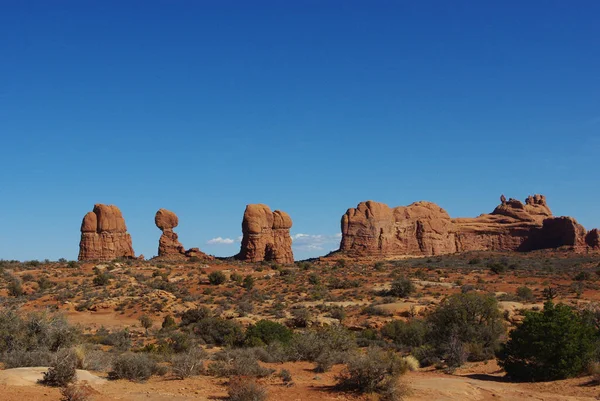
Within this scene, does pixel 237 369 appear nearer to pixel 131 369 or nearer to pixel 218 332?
pixel 131 369

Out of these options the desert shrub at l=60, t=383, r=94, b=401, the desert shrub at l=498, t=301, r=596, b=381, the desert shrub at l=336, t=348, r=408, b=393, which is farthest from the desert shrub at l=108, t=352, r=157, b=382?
the desert shrub at l=498, t=301, r=596, b=381

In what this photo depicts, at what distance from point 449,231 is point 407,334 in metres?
69.0

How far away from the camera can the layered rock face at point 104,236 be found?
60.2 m

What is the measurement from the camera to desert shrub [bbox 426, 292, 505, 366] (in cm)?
1841

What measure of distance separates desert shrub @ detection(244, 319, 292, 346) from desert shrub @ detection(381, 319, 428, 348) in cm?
472

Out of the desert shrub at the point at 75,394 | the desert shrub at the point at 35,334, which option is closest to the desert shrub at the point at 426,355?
the desert shrub at the point at 35,334

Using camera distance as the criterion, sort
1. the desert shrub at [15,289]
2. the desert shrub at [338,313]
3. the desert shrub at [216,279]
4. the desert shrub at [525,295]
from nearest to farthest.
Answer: the desert shrub at [338,313] < the desert shrub at [525,295] < the desert shrub at [15,289] < the desert shrub at [216,279]

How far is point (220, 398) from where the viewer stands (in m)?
10.7

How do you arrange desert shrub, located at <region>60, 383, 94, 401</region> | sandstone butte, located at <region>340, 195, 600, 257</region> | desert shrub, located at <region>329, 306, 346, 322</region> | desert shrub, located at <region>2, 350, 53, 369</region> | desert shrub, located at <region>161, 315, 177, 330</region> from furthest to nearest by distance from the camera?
sandstone butte, located at <region>340, 195, 600, 257</region> < desert shrub, located at <region>329, 306, 346, 322</region> < desert shrub, located at <region>161, 315, 177, 330</region> < desert shrub, located at <region>2, 350, 53, 369</region> < desert shrub, located at <region>60, 383, 94, 401</region>

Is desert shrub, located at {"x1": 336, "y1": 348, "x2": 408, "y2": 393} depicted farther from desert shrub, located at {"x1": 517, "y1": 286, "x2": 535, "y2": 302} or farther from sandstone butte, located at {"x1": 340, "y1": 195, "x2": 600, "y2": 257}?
sandstone butte, located at {"x1": 340, "y1": 195, "x2": 600, "y2": 257}

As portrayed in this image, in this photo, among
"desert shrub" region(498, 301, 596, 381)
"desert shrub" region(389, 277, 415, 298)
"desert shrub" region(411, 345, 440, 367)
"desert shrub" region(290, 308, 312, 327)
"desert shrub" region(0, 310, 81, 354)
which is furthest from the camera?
"desert shrub" region(389, 277, 415, 298)

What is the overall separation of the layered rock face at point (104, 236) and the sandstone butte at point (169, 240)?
3.92 m

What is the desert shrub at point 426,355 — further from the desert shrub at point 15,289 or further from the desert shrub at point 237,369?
the desert shrub at point 15,289

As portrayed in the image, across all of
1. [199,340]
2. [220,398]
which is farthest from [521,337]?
[199,340]
